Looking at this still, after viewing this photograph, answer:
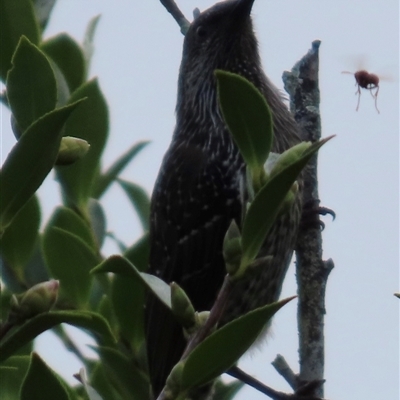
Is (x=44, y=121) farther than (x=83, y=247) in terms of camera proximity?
No

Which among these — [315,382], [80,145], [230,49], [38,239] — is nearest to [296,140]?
[230,49]

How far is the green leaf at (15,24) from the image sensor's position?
175 centimetres

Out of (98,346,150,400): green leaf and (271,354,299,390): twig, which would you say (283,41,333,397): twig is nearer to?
(271,354,299,390): twig

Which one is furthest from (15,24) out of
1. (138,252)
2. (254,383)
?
(254,383)

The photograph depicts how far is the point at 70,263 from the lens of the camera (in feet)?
5.90

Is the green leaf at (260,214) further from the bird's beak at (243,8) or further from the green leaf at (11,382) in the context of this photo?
the bird's beak at (243,8)

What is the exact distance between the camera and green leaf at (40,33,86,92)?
1.96m

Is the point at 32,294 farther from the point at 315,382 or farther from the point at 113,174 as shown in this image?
the point at 315,382

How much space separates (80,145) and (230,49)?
116 inches

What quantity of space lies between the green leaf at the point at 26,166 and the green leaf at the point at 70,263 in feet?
2.06

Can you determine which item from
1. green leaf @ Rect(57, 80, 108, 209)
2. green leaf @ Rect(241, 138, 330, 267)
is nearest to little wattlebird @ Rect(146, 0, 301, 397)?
green leaf @ Rect(57, 80, 108, 209)

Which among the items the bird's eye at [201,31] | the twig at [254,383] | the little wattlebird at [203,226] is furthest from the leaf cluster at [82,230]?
the bird's eye at [201,31]

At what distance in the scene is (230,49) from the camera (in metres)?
4.07

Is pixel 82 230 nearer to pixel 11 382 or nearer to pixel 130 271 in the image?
pixel 11 382
